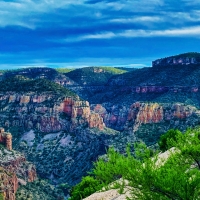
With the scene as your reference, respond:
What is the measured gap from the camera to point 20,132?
590ft

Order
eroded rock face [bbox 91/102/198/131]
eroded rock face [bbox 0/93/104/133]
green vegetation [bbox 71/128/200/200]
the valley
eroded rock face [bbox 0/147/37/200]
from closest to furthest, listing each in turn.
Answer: green vegetation [bbox 71/128/200/200] → eroded rock face [bbox 0/147/37/200] → the valley → eroded rock face [bbox 91/102/198/131] → eroded rock face [bbox 0/93/104/133]

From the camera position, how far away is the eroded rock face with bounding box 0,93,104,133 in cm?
17912

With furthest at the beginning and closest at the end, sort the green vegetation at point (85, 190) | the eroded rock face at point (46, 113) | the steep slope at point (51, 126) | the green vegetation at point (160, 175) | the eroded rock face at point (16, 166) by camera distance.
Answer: the eroded rock face at point (46, 113), the steep slope at point (51, 126), the eroded rock face at point (16, 166), the green vegetation at point (85, 190), the green vegetation at point (160, 175)

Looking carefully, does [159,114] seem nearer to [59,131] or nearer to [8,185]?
[59,131]

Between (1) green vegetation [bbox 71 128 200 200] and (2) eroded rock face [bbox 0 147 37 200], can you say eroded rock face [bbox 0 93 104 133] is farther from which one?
(1) green vegetation [bbox 71 128 200 200]

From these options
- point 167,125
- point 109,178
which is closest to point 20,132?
point 167,125

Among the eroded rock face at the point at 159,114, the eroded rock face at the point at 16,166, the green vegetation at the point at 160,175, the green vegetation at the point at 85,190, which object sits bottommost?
the eroded rock face at the point at 16,166

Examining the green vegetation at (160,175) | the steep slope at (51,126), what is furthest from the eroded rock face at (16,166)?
the green vegetation at (160,175)

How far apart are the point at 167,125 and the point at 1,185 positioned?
223 ft

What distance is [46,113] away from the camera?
602 ft

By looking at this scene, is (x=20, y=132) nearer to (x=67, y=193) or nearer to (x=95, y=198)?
(x=67, y=193)

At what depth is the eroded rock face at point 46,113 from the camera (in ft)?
588

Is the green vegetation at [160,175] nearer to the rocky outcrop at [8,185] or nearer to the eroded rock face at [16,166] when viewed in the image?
the rocky outcrop at [8,185]

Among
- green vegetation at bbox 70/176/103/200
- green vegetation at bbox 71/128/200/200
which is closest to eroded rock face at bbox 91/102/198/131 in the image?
green vegetation at bbox 70/176/103/200
